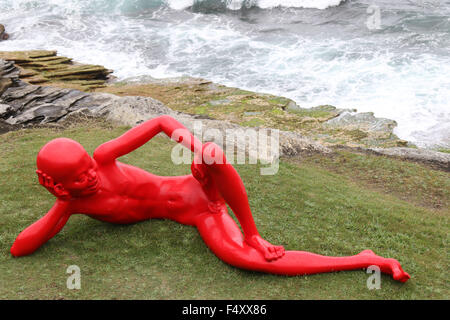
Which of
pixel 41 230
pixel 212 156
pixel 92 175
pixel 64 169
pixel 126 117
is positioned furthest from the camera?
pixel 126 117

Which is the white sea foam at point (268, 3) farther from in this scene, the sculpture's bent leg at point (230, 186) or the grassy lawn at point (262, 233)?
the sculpture's bent leg at point (230, 186)

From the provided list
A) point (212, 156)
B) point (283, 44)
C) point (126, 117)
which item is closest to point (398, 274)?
point (212, 156)

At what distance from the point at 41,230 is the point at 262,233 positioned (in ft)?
8.50

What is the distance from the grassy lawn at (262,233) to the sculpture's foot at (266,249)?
0.87 ft

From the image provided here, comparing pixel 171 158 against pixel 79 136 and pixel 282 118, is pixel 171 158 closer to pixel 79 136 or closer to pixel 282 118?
pixel 79 136

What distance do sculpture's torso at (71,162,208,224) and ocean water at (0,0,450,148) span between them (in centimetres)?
921

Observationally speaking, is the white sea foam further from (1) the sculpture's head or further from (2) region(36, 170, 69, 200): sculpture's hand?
(2) region(36, 170, 69, 200): sculpture's hand

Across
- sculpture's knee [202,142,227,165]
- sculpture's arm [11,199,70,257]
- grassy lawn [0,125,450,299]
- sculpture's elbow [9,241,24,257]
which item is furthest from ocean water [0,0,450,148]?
sculpture's elbow [9,241,24,257]

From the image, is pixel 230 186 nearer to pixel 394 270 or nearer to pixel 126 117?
pixel 394 270

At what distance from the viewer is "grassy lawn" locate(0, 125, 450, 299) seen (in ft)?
13.4

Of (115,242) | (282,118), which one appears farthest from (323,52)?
Result: (115,242)

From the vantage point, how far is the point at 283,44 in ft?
69.6

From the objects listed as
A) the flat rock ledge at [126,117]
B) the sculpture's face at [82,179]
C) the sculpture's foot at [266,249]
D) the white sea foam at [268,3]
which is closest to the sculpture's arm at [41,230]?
the sculpture's face at [82,179]
